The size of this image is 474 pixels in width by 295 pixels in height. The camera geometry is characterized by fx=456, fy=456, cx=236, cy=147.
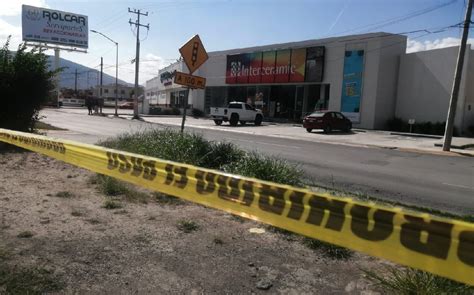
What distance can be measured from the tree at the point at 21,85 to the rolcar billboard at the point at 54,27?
59.4 m

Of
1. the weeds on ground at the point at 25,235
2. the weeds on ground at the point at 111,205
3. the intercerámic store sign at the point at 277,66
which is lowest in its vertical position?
the weeds on ground at the point at 25,235

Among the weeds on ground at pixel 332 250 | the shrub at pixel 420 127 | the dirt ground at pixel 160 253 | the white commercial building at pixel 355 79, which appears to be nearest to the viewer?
the dirt ground at pixel 160 253

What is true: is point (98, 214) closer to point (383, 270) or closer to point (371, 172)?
point (383, 270)

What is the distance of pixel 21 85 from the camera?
13.2m

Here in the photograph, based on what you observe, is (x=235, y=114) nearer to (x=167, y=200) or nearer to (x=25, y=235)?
(x=167, y=200)

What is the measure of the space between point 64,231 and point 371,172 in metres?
9.43

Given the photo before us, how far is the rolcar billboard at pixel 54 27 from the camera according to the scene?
2613 inches

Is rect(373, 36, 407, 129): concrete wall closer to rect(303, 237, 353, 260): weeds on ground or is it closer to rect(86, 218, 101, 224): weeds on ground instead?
rect(303, 237, 353, 260): weeds on ground

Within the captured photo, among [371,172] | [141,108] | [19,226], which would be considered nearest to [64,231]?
[19,226]

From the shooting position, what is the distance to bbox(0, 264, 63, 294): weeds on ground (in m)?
3.53

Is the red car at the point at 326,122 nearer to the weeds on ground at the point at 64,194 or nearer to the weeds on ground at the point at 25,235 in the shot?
the weeds on ground at the point at 64,194

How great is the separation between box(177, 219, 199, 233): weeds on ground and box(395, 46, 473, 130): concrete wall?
28179 millimetres

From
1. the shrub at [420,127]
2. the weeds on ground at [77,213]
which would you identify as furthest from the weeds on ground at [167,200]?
the shrub at [420,127]

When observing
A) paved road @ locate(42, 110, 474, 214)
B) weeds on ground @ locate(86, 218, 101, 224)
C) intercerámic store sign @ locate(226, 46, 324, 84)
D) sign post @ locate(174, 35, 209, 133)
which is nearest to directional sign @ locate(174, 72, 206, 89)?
sign post @ locate(174, 35, 209, 133)
